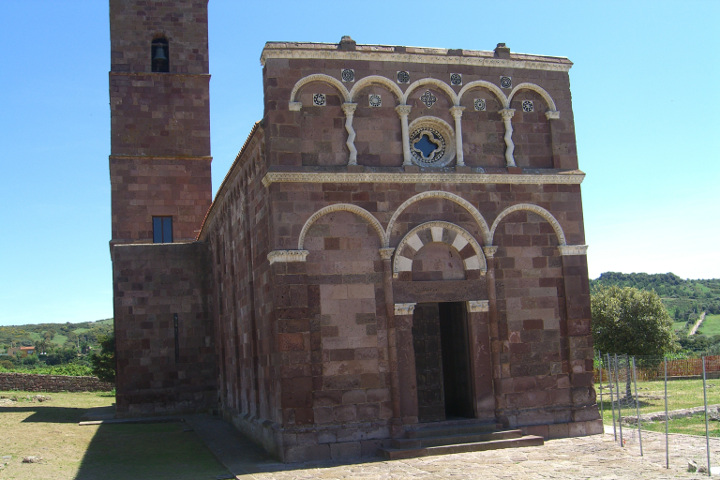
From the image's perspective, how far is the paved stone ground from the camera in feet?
38.8

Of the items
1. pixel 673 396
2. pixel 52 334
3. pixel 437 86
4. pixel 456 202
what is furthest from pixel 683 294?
pixel 437 86

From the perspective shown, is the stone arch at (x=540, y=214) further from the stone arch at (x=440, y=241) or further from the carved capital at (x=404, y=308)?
the carved capital at (x=404, y=308)

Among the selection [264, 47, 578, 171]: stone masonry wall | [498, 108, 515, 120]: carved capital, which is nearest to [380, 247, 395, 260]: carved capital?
[264, 47, 578, 171]: stone masonry wall

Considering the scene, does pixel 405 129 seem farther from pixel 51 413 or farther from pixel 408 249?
pixel 51 413

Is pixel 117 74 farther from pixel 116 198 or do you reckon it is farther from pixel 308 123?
pixel 308 123

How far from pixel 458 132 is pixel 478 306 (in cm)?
383

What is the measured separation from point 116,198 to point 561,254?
58.3ft

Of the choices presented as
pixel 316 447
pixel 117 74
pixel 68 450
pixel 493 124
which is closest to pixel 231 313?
pixel 68 450

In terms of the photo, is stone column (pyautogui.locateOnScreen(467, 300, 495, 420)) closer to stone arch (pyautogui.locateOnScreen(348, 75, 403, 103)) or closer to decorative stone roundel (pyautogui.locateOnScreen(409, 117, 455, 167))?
decorative stone roundel (pyautogui.locateOnScreen(409, 117, 455, 167))

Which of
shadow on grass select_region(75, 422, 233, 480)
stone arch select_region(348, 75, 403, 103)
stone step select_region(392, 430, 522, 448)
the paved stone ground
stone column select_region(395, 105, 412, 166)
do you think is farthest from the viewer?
stone column select_region(395, 105, 412, 166)

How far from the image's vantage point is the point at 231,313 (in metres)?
20.3

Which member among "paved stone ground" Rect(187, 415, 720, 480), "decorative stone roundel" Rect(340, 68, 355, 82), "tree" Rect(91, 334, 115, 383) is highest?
"decorative stone roundel" Rect(340, 68, 355, 82)

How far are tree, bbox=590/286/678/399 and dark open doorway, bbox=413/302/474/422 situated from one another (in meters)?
13.5

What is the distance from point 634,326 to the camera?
2789 cm
